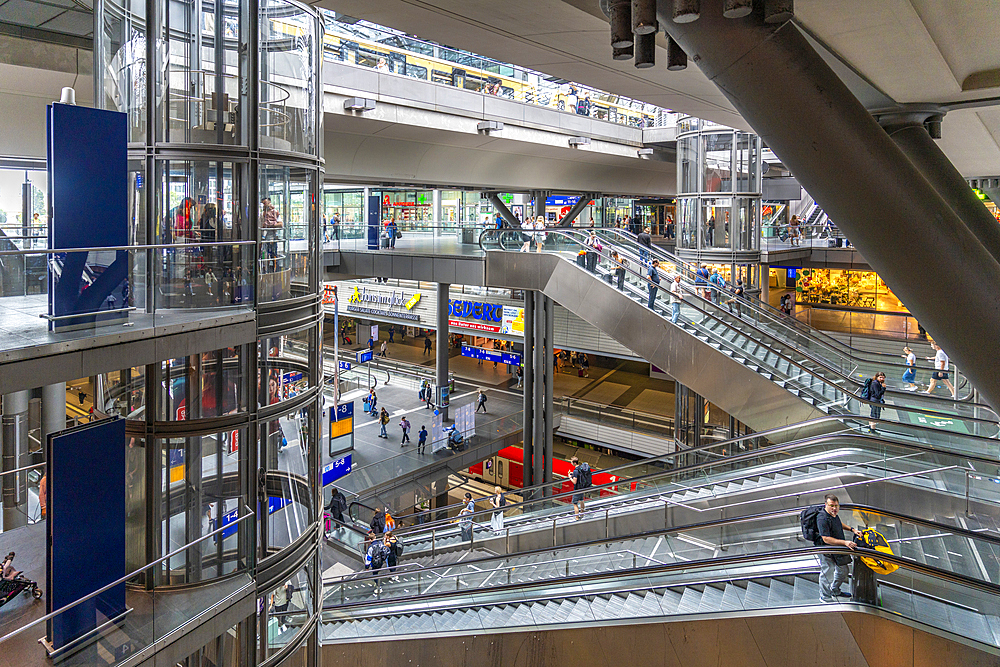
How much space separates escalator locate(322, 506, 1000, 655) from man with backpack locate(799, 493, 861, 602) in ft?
0.50

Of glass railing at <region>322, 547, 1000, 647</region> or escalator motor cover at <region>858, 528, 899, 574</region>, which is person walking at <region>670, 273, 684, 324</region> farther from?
escalator motor cover at <region>858, 528, 899, 574</region>

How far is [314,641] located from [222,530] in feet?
6.50

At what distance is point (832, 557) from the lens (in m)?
7.45

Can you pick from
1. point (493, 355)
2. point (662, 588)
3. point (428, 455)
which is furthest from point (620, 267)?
point (493, 355)

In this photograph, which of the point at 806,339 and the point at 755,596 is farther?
the point at 806,339

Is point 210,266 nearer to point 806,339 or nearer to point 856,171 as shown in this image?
point 856,171

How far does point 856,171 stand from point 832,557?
5.46m

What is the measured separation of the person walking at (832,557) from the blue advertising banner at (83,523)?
700 cm

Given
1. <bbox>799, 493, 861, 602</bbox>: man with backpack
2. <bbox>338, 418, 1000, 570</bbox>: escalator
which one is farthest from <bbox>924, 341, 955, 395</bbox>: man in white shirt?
<bbox>799, 493, 861, 602</bbox>: man with backpack

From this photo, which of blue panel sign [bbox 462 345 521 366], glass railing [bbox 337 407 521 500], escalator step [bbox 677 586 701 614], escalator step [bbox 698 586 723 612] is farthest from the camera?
blue panel sign [bbox 462 345 521 366]

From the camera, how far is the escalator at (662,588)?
6840 millimetres

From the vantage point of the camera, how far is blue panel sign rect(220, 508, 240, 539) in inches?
223

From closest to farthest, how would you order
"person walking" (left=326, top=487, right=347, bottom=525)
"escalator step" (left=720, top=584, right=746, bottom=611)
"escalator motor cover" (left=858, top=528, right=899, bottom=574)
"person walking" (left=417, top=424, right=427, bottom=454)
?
"escalator motor cover" (left=858, top=528, right=899, bottom=574) → "escalator step" (left=720, top=584, right=746, bottom=611) → "person walking" (left=326, top=487, right=347, bottom=525) → "person walking" (left=417, top=424, right=427, bottom=454)

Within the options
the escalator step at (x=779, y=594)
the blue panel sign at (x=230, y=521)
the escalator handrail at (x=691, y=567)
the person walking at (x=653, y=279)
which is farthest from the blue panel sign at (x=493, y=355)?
the blue panel sign at (x=230, y=521)
